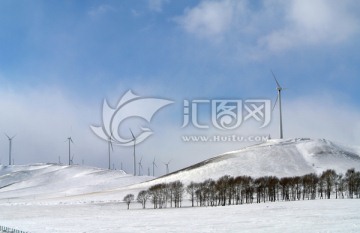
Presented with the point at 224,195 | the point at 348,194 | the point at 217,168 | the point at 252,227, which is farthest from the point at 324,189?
the point at 252,227

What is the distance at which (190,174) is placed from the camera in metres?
198

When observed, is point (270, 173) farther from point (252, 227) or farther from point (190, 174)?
point (252, 227)

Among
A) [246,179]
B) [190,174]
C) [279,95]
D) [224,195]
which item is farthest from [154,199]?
[279,95]

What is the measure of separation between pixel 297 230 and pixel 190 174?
155 m

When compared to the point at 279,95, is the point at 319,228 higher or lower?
lower

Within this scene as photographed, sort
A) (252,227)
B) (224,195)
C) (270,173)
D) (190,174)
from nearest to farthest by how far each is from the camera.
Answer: (252,227)
(224,195)
(270,173)
(190,174)

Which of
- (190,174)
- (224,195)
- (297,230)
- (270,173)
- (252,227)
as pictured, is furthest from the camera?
(190,174)

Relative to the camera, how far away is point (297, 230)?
145ft

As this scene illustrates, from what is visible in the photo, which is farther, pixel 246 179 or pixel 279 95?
pixel 279 95

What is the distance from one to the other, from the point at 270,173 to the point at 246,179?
4300 centimetres

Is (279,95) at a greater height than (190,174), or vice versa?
(279,95)

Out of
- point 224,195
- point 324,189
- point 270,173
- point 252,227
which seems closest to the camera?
point 252,227

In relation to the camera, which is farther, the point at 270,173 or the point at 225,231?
the point at 270,173

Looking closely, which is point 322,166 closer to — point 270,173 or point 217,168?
point 270,173
